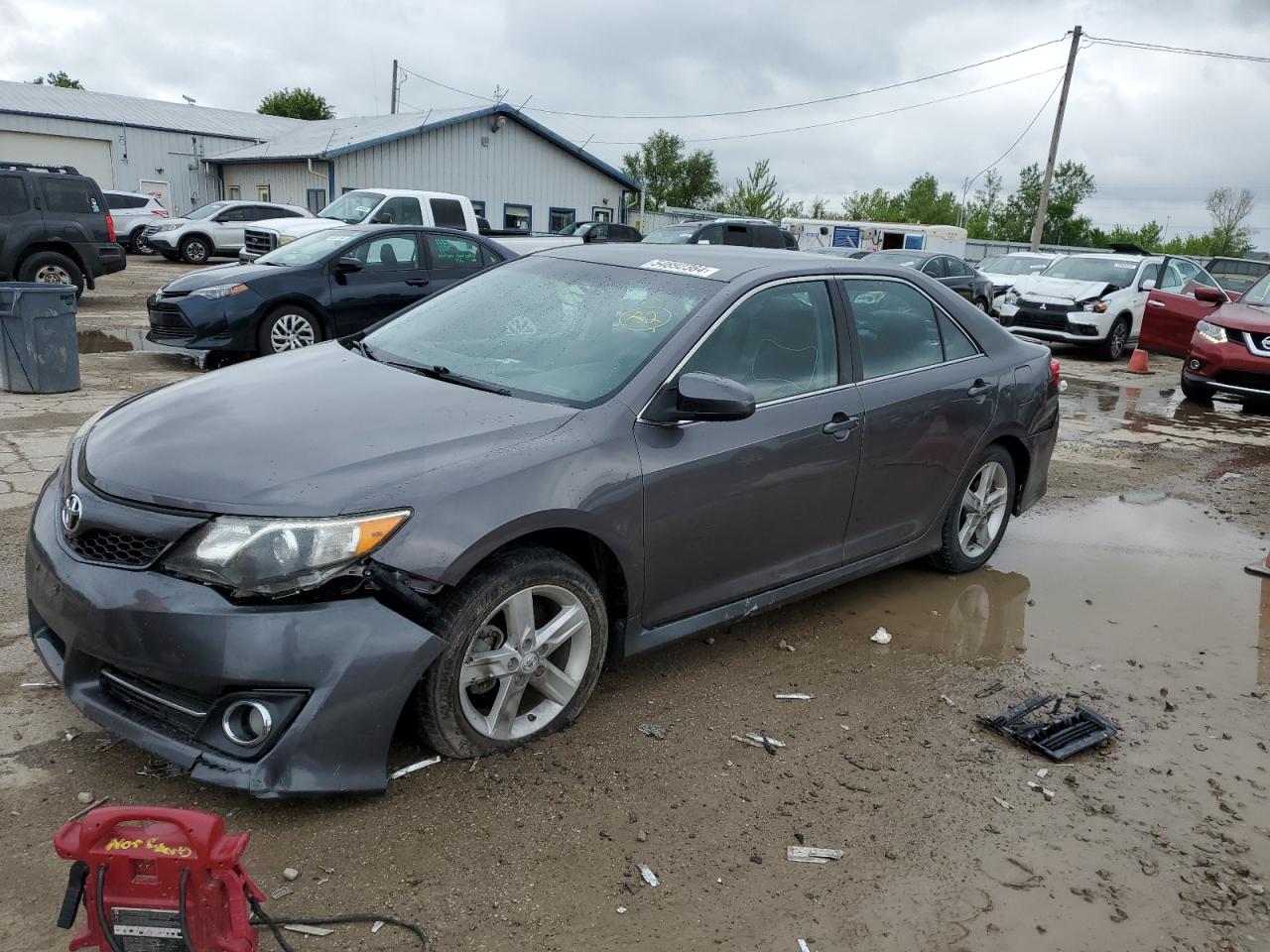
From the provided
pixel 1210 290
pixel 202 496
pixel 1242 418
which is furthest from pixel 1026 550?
pixel 1210 290

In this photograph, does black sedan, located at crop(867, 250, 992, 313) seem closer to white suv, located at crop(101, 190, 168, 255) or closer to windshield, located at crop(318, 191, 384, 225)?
windshield, located at crop(318, 191, 384, 225)

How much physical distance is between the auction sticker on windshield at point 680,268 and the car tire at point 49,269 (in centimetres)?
1192

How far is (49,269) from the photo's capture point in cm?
1402

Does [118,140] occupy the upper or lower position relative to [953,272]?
upper

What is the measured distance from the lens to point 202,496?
9.52 feet

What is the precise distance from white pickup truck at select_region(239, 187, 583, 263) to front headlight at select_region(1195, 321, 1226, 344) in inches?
374

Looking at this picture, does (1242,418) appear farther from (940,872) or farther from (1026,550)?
(940,872)

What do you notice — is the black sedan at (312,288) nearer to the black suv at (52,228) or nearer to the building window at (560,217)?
→ the black suv at (52,228)

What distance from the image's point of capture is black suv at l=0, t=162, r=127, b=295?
13.6 meters

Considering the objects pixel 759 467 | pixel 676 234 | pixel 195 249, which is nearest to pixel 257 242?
pixel 676 234

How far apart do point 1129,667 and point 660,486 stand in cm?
249

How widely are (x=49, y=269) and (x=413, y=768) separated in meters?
13.5

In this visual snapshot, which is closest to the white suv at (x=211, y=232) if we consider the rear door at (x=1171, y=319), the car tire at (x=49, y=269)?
the car tire at (x=49, y=269)

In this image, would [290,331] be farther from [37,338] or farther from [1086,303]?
[1086,303]
